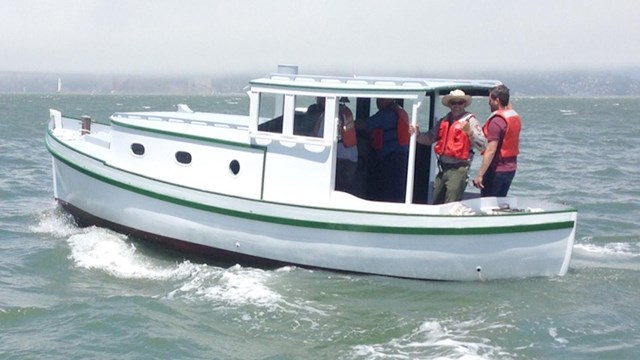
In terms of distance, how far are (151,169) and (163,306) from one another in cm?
339

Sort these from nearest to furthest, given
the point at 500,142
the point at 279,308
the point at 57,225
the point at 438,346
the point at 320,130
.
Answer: the point at 438,346
the point at 279,308
the point at 500,142
the point at 320,130
the point at 57,225

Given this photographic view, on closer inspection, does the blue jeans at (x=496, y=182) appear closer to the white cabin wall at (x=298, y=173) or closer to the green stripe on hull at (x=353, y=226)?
the green stripe on hull at (x=353, y=226)

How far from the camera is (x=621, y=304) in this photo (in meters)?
11.4

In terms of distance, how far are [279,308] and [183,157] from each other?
355cm

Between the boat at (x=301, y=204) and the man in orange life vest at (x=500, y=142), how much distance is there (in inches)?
13.0

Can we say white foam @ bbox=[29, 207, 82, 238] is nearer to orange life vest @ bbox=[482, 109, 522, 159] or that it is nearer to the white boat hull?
the white boat hull

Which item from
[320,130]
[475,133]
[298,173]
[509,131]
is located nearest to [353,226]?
[298,173]

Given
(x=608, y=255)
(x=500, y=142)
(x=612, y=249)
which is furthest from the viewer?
(x=612, y=249)

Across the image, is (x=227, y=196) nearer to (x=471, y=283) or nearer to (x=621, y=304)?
(x=471, y=283)

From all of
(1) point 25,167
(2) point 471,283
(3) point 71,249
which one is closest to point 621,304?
(2) point 471,283

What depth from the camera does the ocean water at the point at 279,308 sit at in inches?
384

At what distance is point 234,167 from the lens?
13.2 meters

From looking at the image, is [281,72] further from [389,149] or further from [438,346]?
[438,346]

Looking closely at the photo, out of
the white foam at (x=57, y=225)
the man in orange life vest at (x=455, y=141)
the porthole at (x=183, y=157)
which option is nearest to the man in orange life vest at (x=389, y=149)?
the man in orange life vest at (x=455, y=141)
